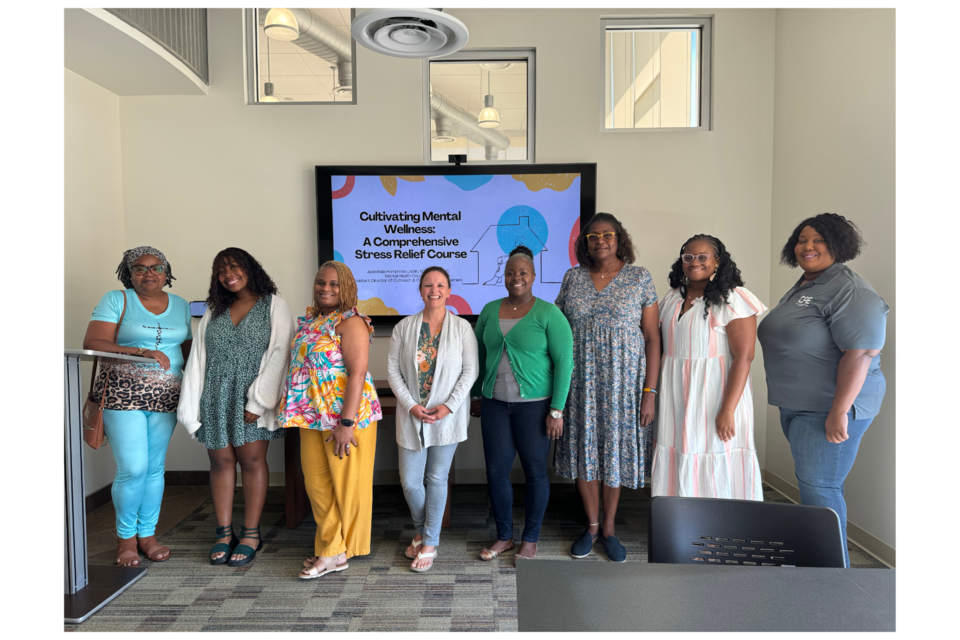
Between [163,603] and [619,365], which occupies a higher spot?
[619,365]

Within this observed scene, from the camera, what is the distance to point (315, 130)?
371 cm

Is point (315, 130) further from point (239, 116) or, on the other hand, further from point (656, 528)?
point (656, 528)

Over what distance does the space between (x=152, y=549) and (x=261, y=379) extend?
1099 millimetres

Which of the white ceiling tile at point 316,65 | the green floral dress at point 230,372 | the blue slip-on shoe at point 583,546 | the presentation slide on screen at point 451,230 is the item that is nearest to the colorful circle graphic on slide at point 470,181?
the presentation slide on screen at point 451,230

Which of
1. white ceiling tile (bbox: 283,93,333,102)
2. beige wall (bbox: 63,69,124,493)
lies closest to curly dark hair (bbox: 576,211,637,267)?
white ceiling tile (bbox: 283,93,333,102)

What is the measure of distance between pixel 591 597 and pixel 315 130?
3588mm

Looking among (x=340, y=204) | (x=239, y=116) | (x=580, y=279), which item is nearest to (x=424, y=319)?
(x=580, y=279)

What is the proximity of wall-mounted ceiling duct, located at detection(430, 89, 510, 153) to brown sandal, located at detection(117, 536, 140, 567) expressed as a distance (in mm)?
3101

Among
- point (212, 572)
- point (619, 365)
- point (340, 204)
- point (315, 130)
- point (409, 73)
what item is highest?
point (409, 73)

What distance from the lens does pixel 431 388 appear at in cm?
253

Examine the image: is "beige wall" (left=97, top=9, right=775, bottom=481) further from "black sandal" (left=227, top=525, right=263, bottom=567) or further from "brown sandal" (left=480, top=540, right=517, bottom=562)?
"brown sandal" (left=480, top=540, right=517, bottom=562)

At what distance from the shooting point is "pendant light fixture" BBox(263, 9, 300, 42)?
3.38 m

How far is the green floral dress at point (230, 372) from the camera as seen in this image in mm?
2580

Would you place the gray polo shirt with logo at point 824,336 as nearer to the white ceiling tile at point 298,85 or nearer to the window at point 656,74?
the window at point 656,74
